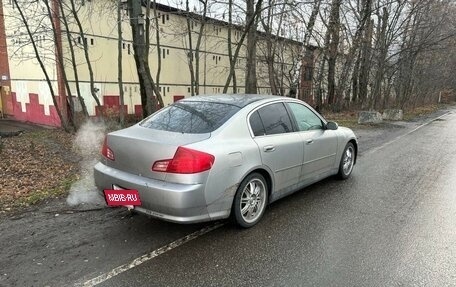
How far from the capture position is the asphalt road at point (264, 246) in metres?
3.27

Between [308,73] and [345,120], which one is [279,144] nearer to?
[345,120]

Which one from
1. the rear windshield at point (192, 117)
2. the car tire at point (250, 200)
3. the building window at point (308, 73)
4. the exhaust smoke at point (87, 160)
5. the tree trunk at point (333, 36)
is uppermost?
the tree trunk at point (333, 36)

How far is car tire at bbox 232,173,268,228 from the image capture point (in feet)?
13.6

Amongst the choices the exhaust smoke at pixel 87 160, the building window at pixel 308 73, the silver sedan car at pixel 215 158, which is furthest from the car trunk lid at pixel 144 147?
the building window at pixel 308 73

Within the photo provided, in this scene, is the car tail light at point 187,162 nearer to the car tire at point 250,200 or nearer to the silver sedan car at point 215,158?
the silver sedan car at point 215,158

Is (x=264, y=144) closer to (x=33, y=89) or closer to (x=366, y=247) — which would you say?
(x=366, y=247)

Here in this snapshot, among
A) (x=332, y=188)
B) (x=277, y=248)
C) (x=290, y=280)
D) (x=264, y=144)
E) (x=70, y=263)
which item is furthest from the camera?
(x=332, y=188)

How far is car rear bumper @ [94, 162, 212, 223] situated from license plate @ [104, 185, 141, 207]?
52mm

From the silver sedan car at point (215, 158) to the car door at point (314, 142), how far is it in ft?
0.05

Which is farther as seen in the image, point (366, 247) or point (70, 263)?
point (366, 247)

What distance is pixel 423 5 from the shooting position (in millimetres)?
18438

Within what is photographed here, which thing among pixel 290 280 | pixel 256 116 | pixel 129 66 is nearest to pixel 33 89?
pixel 129 66

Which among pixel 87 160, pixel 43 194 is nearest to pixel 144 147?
pixel 43 194

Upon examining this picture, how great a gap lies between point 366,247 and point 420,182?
323 cm
